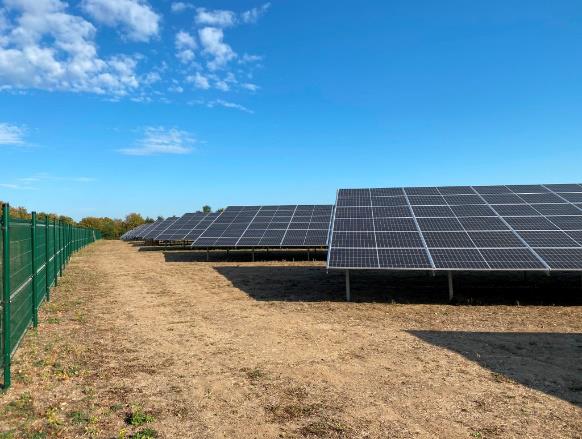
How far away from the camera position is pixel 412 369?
7.03 meters

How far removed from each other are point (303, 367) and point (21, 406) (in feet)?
13.6

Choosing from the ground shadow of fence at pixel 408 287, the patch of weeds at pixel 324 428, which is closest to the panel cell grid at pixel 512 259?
the ground shadow of fence at pixel 408 287

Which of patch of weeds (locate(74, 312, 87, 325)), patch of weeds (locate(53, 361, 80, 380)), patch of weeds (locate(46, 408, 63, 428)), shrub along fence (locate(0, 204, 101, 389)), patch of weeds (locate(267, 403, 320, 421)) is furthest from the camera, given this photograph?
patch of weeds (locate(74, 312, 87, 325))

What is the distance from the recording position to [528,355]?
775 cm

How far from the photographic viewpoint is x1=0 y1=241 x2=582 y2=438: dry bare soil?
203 inches

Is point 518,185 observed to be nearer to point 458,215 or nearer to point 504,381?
point 458,215

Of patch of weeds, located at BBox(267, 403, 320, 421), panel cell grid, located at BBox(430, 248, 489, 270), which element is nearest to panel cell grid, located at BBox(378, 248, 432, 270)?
panel cell grid, located at BBox(430, 248, 489, 270)

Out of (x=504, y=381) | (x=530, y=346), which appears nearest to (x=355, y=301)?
(x=530, y=346)

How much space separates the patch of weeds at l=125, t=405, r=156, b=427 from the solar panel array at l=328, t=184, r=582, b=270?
784 centimetres

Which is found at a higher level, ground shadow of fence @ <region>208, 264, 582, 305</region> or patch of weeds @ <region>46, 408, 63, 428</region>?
ground shadow of fence @ <region>208, 264, 582, 305</region>

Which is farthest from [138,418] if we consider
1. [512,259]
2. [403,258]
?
[512,259]

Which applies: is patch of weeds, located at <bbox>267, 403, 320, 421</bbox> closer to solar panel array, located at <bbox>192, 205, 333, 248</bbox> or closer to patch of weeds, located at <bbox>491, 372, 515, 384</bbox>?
patch of weeds, located at <bbox>491, 372, 515, 384</bbox>

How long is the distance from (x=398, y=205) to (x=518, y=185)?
253 inches

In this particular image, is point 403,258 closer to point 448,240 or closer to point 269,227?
point 448,240
